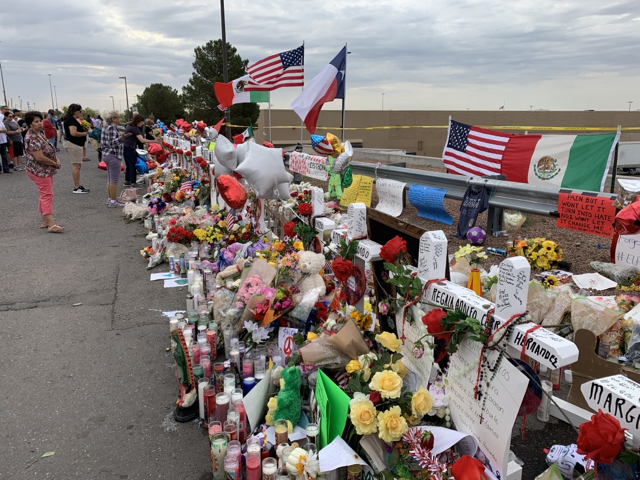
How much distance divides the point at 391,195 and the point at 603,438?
644 cm

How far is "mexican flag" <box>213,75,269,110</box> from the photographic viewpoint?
32.2ft

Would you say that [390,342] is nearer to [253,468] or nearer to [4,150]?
[253,468]

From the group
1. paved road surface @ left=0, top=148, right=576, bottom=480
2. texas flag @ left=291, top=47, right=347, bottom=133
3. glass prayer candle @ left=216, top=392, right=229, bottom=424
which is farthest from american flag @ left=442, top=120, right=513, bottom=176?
glass prayer candle @ left=216, top=392, right=229, bottom=424

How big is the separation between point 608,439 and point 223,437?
192cm

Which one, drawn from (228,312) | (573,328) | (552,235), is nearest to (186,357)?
(228,312)

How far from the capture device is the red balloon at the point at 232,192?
17.9ft

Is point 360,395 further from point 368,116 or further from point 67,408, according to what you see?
point 368,116

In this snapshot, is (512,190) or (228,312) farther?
(512,190)

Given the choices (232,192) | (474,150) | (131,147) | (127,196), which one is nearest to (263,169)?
(232,192)

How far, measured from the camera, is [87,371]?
12.6 feet

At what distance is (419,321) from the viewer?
2414 mm

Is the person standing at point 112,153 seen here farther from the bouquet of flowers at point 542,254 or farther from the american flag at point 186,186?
the bouquet of flowers at point 542,254

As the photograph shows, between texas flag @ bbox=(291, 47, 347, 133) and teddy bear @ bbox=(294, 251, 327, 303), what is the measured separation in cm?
378

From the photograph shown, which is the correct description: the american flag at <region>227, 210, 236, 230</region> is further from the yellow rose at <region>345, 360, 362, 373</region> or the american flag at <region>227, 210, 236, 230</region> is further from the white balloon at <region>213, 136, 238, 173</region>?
the yellow rose at <region>345, 360, 362, 373</region>
